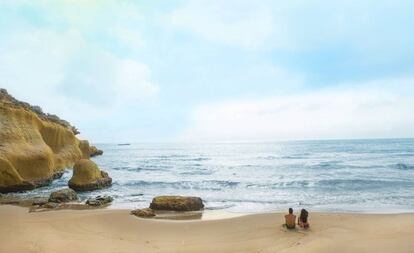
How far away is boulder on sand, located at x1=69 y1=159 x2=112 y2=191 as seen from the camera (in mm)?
24045

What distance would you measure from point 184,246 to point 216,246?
2.89ft

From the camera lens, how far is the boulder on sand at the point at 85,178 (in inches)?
947

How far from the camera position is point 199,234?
11828 mm

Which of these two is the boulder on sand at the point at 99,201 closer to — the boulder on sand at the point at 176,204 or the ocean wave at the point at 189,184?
the boulder on sand at the point at 176,204

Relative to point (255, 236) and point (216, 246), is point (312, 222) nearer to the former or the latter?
point (255, 236)

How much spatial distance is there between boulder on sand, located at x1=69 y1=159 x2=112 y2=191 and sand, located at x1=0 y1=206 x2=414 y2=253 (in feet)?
30.8

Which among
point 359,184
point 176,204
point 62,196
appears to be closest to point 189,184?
point 62,196

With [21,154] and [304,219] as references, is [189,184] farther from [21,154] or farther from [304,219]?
[304,219]

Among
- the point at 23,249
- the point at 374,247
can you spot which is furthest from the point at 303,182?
the point at 23,249

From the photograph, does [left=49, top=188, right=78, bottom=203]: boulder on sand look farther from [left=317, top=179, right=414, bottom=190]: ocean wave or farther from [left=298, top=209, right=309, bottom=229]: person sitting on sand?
[left=317, top=179, right=414, bottom=190]: ocean wave

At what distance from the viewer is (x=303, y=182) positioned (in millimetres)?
27406

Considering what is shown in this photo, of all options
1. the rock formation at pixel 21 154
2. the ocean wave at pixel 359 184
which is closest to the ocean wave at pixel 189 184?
the rock formation at pixel 21 154

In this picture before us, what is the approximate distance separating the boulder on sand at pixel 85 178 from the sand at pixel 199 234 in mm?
9382

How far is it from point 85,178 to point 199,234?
1464 centimetres
